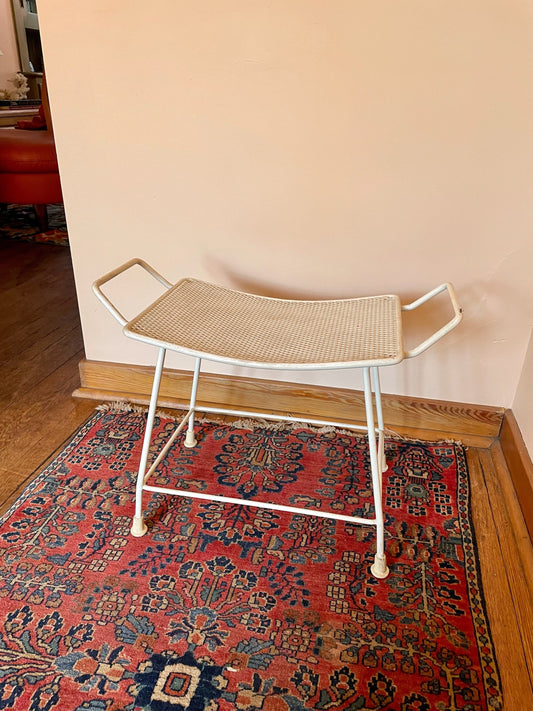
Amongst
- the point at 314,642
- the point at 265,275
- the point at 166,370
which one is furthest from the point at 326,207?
the point at 314,642

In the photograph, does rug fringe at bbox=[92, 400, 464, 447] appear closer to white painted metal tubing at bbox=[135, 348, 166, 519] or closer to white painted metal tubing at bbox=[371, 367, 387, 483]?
white painted metal tubing at bbox=[371, 367, 387, 483]

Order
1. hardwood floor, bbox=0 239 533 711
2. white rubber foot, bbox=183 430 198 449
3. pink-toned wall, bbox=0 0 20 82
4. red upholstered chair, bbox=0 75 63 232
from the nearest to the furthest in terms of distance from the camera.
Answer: hardwood floor, bbox=0 239 533 711 → white rubber foot, bbox=183 430 198 449 → red upholstered chair, bbox=0 75 63 232 → pink-toned wall, bbox=0 0 20 82

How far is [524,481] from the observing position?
3.97ft

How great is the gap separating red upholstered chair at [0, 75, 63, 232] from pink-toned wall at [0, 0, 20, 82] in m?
3.15

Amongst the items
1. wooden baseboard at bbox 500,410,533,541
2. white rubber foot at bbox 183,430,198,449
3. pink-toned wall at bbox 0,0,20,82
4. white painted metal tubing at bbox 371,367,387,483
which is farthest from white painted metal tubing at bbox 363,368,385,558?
pink-toned wall at bbox 0,0,20,82

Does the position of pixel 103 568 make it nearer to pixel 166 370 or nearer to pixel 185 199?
pixel 166 370

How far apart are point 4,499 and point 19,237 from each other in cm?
230

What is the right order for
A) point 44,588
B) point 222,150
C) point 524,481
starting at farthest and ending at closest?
1. point 222,150
2. point 524,481
3. point 44,588

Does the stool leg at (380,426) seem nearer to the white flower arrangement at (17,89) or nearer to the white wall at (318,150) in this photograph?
the white wall at (318,150)

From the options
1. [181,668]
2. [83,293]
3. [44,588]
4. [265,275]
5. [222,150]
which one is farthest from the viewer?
[83,293]

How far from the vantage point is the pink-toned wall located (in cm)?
533

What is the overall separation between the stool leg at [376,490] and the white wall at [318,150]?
0.43 m

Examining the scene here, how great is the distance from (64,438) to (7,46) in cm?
560

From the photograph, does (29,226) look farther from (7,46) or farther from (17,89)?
(7,46)
